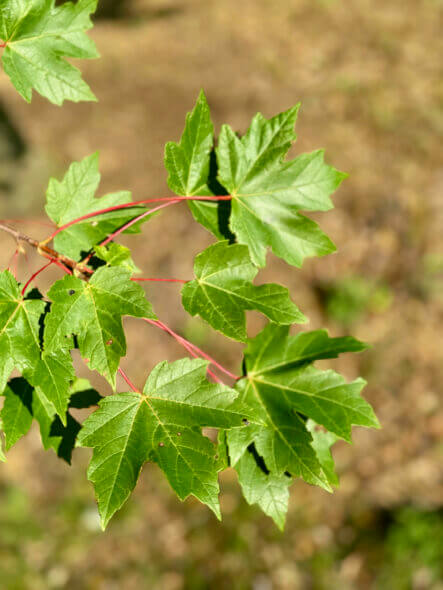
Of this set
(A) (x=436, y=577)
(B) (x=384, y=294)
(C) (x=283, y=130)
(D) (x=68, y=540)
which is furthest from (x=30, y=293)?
(B) (x=384, y=294)

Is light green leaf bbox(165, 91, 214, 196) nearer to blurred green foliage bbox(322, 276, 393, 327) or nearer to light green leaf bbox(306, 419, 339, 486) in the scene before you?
light green leaf bbox(306, 419, 339, 486)

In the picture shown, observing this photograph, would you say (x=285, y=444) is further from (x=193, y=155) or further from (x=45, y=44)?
(x=45, y=44)

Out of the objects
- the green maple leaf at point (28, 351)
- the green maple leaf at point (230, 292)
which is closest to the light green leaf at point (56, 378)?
the green maple leaf at point (28, 351)

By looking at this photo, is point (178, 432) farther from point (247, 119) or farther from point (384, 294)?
point (247, 119)

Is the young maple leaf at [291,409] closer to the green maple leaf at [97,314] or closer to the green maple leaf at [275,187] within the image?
the green maple leaf at [275,187]

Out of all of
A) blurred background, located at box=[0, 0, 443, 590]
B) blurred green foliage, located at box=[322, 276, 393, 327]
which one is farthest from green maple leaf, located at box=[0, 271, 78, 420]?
blurred green foliage, located at box=[322, 276, 393, 327]

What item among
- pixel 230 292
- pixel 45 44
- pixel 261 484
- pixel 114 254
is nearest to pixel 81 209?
pixel 114 254
